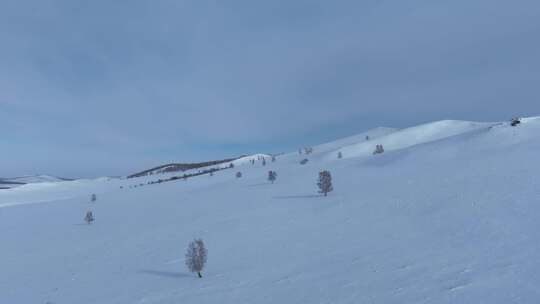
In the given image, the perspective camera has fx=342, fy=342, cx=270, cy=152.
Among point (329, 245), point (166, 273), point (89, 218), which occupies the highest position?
point (89, 218)

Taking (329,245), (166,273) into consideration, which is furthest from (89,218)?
(329,245)

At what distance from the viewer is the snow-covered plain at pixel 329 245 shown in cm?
967

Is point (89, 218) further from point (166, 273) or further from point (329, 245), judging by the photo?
point (329, 245)

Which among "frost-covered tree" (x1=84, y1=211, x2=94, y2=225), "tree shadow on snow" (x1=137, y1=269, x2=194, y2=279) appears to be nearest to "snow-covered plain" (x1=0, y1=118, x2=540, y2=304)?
"tree shadow on snow" (x1=137, y1=269, x2=194, y2=279)

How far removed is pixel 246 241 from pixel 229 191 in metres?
20.0

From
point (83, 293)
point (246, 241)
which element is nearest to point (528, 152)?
point (246, 241)

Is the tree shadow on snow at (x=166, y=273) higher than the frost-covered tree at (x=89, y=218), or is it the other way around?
the frost-covered tree at (x=89, y=218)

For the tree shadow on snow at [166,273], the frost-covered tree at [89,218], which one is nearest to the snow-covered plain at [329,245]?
the tree shadow on snow at [166,273]

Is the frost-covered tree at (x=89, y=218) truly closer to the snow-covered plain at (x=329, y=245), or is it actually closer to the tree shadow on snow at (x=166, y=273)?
the snow-covered plain at (x=329, y=245)

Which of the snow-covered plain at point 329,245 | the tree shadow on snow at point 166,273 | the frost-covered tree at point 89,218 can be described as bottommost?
the tree shadow on snow at point 166,273

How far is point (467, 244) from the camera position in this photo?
11.5m

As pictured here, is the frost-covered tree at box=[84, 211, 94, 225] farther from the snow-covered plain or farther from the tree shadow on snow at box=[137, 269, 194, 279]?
the tree shadow on snow at box=[137, 269, 194, 279]

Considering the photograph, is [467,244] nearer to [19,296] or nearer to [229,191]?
[19,296]

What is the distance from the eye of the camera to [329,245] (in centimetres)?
1482
